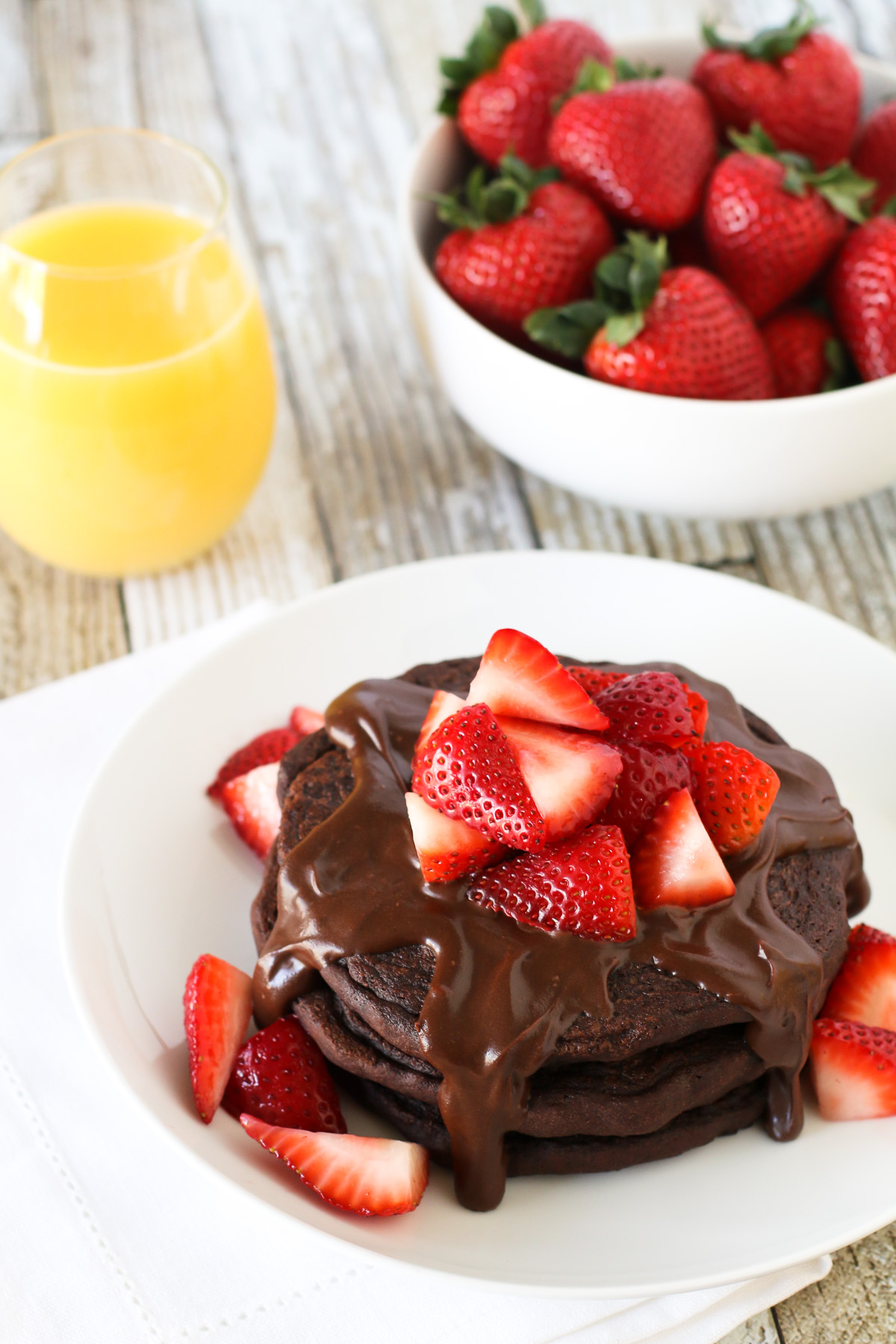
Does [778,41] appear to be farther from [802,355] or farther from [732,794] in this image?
[732,794]

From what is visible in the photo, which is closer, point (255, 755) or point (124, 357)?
point (255, 755)

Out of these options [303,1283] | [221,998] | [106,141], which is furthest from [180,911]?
[106,141]

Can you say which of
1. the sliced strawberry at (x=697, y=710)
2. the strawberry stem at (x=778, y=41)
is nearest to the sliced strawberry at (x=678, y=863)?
the sliced strawberry at (x=697, y=710)

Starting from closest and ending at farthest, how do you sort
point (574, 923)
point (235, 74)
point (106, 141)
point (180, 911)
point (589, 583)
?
point (574, 923) < point (180, 911) < point (589, 583) < point (106, 141) < point (235, 74)

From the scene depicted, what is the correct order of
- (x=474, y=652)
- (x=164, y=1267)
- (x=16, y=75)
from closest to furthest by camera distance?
(x=164, y=1267)
(x=474, y=652)
(x=16, y=75)

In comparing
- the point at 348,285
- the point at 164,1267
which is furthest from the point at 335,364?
the point at 164,1267

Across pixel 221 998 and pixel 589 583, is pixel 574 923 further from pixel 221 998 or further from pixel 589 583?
pixel 589 583

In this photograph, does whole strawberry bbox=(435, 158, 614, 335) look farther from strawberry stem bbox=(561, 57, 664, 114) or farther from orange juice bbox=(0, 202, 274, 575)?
orange juice bbox=(0, 202, 274, 575)

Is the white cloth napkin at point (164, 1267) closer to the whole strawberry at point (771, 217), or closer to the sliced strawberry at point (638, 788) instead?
the sliced strawberry at point (638, 788)
